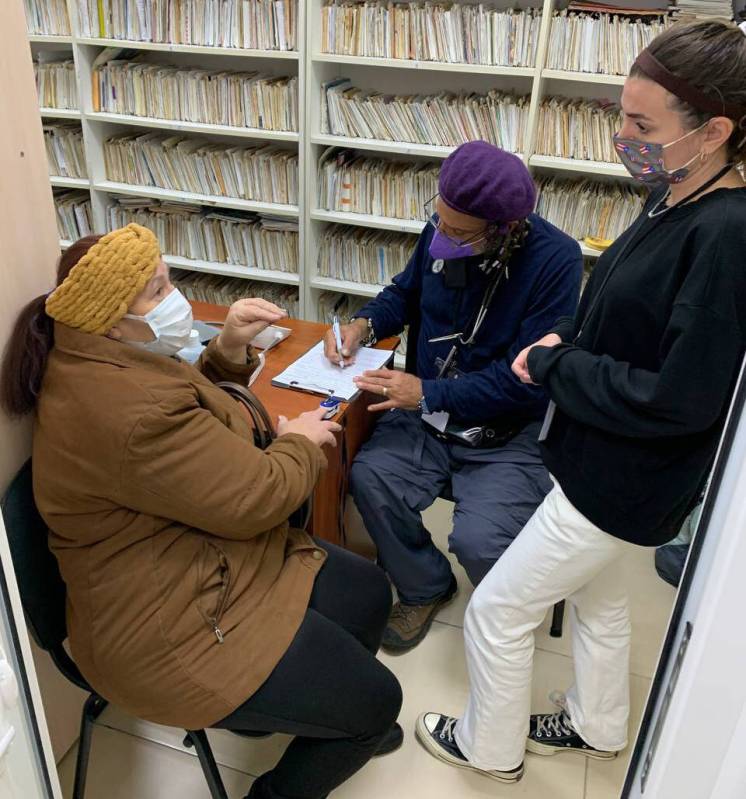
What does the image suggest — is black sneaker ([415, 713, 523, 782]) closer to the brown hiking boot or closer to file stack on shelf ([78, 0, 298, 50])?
the brown hiking boot

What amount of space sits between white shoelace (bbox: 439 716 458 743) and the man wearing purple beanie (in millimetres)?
→ 288

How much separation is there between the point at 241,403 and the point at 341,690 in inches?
24.2

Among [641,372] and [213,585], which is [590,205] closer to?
[641,372]

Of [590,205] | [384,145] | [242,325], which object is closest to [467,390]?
[242,325]

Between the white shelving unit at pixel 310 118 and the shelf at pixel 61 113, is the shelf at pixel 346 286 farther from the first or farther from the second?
the shelf at pixel 61 113

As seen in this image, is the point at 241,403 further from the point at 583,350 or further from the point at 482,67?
the point at 482,67

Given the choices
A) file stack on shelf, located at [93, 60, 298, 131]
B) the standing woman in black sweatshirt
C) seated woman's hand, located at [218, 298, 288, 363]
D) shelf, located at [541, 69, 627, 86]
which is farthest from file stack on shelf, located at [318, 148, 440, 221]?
the standing woman in black sweatshirt

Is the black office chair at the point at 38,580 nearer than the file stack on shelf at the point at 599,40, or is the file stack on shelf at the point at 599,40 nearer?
the black office chair at the point at 38,580

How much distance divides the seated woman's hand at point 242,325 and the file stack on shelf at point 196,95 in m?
1.70

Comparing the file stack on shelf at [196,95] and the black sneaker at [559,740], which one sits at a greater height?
the file stack on shelf at [196,95]

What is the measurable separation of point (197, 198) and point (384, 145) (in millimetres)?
933

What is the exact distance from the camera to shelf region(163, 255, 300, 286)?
3.35 meters

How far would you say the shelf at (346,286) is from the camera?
10.6 ft

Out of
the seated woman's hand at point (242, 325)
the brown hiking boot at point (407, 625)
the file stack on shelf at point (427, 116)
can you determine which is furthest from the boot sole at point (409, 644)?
the file stack on shelf at point (427, 116)
